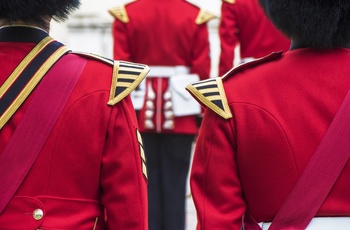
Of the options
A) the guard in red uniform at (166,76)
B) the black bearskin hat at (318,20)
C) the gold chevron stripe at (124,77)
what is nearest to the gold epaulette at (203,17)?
the guard in red uniform at (166,76)

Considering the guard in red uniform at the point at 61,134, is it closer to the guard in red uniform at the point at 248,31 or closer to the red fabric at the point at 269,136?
the red fabric at the point at 269,136

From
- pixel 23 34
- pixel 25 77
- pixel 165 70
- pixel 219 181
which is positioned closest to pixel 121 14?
pixel 165 70

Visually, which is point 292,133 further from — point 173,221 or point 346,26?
point 173,221

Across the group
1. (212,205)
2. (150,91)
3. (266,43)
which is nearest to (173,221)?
(150,91)

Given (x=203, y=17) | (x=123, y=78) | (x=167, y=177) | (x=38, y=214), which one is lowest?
(x=167, y=177)

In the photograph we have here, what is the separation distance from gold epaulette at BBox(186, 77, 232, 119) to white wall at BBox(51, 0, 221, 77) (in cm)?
941

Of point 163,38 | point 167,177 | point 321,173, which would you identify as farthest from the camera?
point 167,177

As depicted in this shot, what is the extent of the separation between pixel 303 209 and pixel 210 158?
1.08 feet

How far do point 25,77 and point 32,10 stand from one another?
0.73 ft

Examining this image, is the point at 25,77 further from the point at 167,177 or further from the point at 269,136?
the point at 167,177

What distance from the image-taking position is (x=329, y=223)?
278cm

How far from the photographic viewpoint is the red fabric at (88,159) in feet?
9.43

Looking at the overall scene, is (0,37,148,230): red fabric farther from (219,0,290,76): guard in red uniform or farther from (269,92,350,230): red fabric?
(219,0,290,76): guard in red uniform

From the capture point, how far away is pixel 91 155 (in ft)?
9.52
